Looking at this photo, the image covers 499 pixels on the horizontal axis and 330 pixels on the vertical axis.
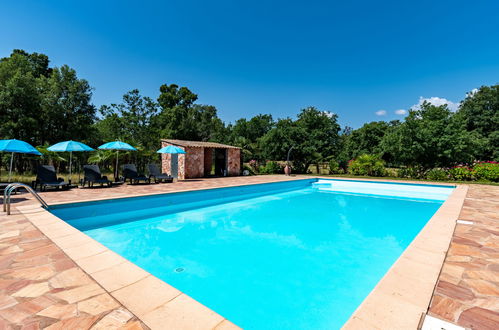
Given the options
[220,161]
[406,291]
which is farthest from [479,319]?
[220,161]

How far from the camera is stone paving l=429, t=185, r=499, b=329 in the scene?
76.8 inches

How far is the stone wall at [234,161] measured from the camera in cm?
→ 1773

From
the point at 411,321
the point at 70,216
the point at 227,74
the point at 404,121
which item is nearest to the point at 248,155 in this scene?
the point at 227,74

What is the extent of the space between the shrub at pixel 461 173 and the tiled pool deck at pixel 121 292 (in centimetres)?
1466

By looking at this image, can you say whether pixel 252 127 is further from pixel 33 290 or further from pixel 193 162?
pixel 33 290

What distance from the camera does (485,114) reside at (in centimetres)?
2845

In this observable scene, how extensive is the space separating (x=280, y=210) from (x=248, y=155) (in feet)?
46.4

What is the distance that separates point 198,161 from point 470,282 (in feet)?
47.9

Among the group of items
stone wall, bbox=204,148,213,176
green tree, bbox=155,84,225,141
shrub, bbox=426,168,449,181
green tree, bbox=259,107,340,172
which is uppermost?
green tree, bbox=155,84,225,141

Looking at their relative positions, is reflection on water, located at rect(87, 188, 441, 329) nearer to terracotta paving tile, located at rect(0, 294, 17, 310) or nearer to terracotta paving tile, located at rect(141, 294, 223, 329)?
terracotta paving tile, located at rect(141, 294, 223, 329)

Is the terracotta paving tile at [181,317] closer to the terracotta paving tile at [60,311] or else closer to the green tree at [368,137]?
the terracotta paving tile at [60,311]

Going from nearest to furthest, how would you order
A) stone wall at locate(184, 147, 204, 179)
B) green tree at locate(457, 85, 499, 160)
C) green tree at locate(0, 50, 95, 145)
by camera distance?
green tree at locate(0, 50, 95, 145) → stone wall at locate(184, 147, 204, 179) → green tree at locate(457, 85, 499, 160)

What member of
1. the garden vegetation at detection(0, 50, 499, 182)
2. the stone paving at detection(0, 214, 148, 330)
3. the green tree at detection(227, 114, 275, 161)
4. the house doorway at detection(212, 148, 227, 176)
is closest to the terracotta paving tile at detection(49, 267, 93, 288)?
the stone paving at detection(0, 214, 148, 330)

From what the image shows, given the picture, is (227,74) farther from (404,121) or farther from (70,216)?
(70,216)
